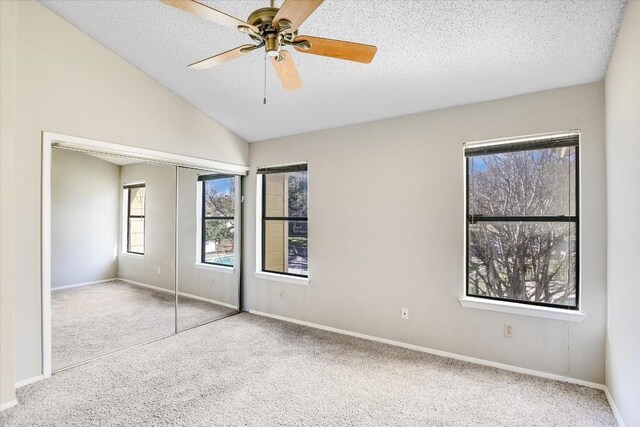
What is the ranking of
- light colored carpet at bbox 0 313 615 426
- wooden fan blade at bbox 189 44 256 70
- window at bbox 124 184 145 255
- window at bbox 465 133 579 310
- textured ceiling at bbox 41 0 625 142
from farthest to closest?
window at bbox 124 184 145 255, window at bbox 465 133 579 310, light colored carpet at bbox 0 313 615 426, textured ceiling at bbox 41 0 625 142, wooden fan blade at bbox 189 44 256 70

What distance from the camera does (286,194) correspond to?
4371 mm

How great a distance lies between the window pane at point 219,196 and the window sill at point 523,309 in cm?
299

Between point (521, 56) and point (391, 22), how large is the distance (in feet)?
3.18

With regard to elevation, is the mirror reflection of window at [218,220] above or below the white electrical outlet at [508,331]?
above

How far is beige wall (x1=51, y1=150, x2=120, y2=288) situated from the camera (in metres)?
2.86

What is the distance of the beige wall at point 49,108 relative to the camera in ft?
8.44

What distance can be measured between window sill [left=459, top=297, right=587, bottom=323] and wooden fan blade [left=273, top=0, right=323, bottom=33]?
2.68m

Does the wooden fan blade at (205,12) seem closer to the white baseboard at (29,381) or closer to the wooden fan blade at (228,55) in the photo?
the wooden fan blade at (228,55)

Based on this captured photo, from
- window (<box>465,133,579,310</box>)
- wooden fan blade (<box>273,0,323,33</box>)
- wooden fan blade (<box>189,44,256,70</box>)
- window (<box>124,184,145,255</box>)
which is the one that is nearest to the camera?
wooden fan blade (<box>273,0,323,33</box>)

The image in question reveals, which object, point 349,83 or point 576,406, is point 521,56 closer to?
point 349,83

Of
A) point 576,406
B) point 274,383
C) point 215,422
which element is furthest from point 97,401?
point 576,406

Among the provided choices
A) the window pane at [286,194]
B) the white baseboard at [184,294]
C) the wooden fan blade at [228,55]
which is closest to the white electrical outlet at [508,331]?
the window pane at [286,194]

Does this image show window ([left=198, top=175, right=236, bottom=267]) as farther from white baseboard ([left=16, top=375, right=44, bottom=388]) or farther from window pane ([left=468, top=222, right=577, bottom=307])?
window pane ([left=468, top=222, right=577, bottom=307])

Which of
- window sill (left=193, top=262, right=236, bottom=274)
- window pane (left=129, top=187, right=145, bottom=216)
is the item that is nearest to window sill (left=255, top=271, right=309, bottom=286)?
window sill (left=193, top=262, right=236, bottom=274)
